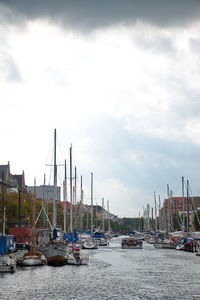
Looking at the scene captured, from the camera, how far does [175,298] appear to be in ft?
144

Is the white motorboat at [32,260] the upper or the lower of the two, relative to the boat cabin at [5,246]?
lower

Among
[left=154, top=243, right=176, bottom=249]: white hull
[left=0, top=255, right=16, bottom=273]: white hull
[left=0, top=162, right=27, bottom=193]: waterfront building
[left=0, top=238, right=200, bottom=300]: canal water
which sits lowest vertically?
[left=0, top=238, right=200, bottom=300]: canal water

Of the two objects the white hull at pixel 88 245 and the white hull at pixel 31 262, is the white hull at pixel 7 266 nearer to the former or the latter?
the white hull at pixel 31 262

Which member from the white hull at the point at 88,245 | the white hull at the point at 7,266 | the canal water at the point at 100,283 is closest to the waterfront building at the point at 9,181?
the white hull at the point at 88,245

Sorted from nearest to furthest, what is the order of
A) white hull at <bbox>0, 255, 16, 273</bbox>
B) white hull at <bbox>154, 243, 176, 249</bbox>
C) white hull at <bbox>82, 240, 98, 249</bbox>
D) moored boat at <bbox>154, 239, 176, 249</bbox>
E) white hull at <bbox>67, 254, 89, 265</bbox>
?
white hull at <bbox>0, 255, 16, 273</bbox> → white hull at <bbox>67, 254, 89, 265</bbox> → white hull at <bbox>82, 240, 98, 249</bbox> → white hull at <bbox>154, 243, 176, 249</bbox> → moored boat at <bbox>154, 239, 176, 249</bbox>

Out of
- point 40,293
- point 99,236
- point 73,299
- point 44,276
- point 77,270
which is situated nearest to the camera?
point 73,299

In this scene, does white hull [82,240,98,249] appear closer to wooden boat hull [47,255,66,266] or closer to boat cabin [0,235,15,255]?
boat cabin [0,235,15,255]

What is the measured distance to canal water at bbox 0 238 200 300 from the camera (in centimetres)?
4538

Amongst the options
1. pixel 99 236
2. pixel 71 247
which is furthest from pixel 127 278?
pixel 99 236

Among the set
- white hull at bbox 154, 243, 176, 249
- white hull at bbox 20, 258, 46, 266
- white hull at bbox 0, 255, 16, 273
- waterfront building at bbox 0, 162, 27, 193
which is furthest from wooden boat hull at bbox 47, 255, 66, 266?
waterfront building at bbox 0, 162, 27, 193

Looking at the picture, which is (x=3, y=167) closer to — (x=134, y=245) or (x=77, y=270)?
(x=134, y=245)

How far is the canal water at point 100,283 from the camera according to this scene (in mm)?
45375

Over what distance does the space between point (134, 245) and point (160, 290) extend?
91224mm

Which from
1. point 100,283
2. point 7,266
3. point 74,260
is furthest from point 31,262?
point 100,283
